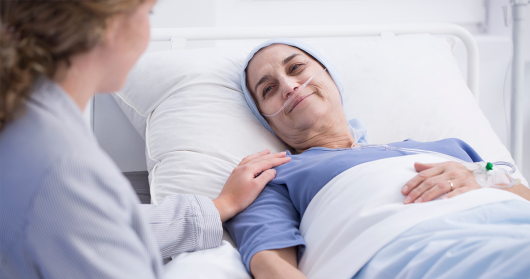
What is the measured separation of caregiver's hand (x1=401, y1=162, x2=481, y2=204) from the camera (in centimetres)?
100

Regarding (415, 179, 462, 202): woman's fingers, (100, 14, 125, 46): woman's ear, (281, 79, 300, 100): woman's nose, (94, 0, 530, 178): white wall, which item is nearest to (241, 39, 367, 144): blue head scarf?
(281, 79, 300, 100): woman's nose

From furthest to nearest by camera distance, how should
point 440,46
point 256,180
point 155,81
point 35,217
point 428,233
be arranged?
point 440,46, point 155,81, point 256,180, point 428,233, point 35,217

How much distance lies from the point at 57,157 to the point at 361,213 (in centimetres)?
71

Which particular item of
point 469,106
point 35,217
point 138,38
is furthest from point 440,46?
point 35,217

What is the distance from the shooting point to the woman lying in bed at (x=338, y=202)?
0.79 m

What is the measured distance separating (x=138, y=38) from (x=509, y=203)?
0.85m

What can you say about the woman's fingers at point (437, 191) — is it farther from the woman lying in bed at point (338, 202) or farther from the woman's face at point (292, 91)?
the woman's face at point (292, 91)

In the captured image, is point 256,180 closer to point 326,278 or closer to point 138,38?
point 326,278

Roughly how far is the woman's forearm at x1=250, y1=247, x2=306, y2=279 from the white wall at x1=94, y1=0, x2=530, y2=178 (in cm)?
131

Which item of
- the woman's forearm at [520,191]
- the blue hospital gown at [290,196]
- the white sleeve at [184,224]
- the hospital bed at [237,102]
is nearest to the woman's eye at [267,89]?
the hospital bed at [237,102]

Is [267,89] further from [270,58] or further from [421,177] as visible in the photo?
[421,177]

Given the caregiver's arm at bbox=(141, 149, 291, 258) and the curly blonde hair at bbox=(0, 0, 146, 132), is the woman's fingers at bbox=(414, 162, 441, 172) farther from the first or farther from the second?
the curly blonde hair at bbox=(0, 0, 146, 132)

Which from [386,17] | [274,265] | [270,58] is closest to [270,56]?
[270,58]

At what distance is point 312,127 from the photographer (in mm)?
1386
